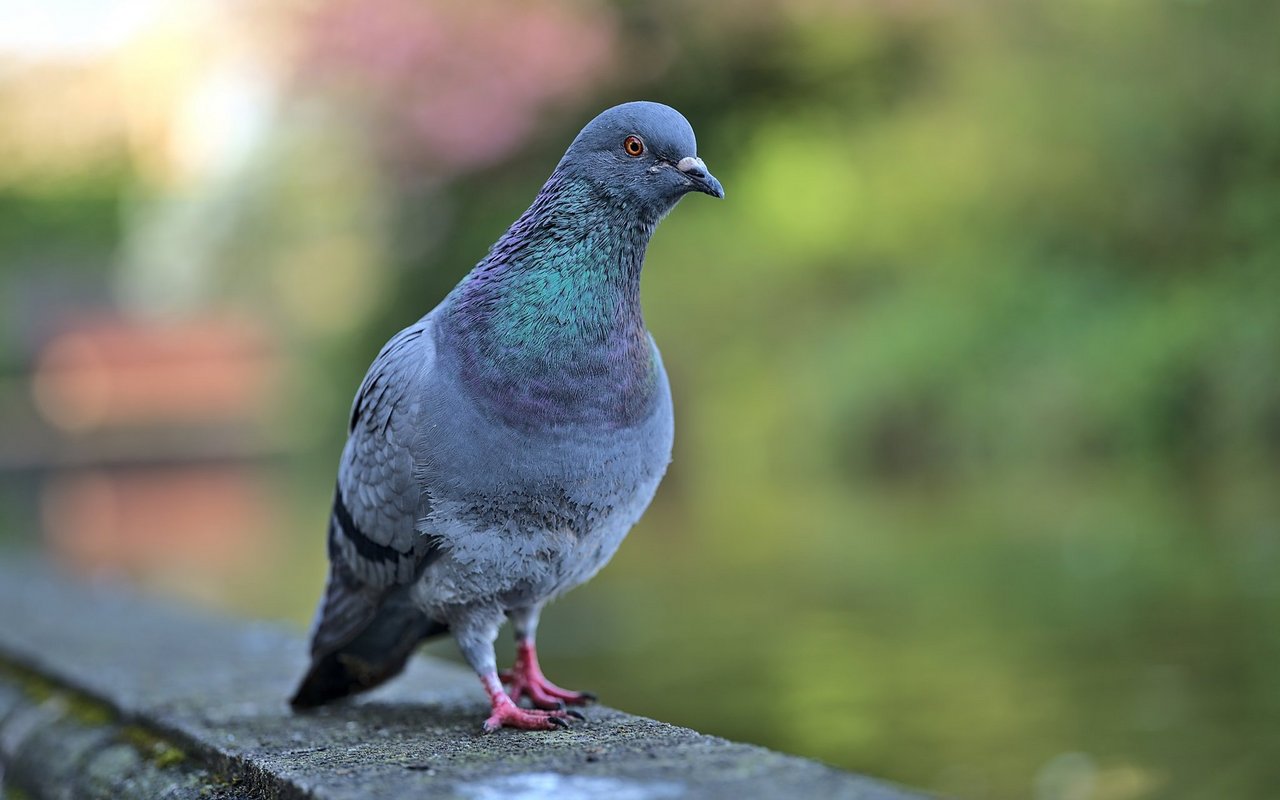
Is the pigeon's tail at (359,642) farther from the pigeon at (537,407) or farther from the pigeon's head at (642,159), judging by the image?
the pigeon's head at (642,159)

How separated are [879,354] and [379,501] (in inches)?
430

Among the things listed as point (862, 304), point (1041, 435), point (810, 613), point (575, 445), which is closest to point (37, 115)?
point (862, 304)

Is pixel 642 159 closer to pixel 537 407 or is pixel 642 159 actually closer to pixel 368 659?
pixel 537 407

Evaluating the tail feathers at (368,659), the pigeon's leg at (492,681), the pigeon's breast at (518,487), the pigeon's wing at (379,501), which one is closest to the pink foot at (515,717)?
the pigeon's leg at (492,681)

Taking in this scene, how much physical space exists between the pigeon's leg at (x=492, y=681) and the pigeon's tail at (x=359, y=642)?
10.2 inches

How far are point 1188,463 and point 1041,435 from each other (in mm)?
1524

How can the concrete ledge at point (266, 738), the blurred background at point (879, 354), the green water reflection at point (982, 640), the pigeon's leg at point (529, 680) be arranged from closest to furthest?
the concrete ledge at point (266, 738)
the pigeon's leg at point (529, 680)
the green water reflection at point (982, 640)
the blurred background at point (879, 354)

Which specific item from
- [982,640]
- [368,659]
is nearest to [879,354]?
[982,640]

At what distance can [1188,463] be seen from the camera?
11.6m

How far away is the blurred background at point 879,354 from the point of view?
552 centimetres

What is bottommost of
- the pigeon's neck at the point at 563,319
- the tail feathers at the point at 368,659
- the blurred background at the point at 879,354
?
the tail feathers at the point at 368,659

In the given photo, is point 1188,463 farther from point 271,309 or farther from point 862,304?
point 271,309

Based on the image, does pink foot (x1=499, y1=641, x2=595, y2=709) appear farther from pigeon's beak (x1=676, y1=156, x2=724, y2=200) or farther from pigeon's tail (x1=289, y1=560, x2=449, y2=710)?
pigeon's beak (x1=676, y1=156, x2=724, y2=200)

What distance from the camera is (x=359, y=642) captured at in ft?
10.6
